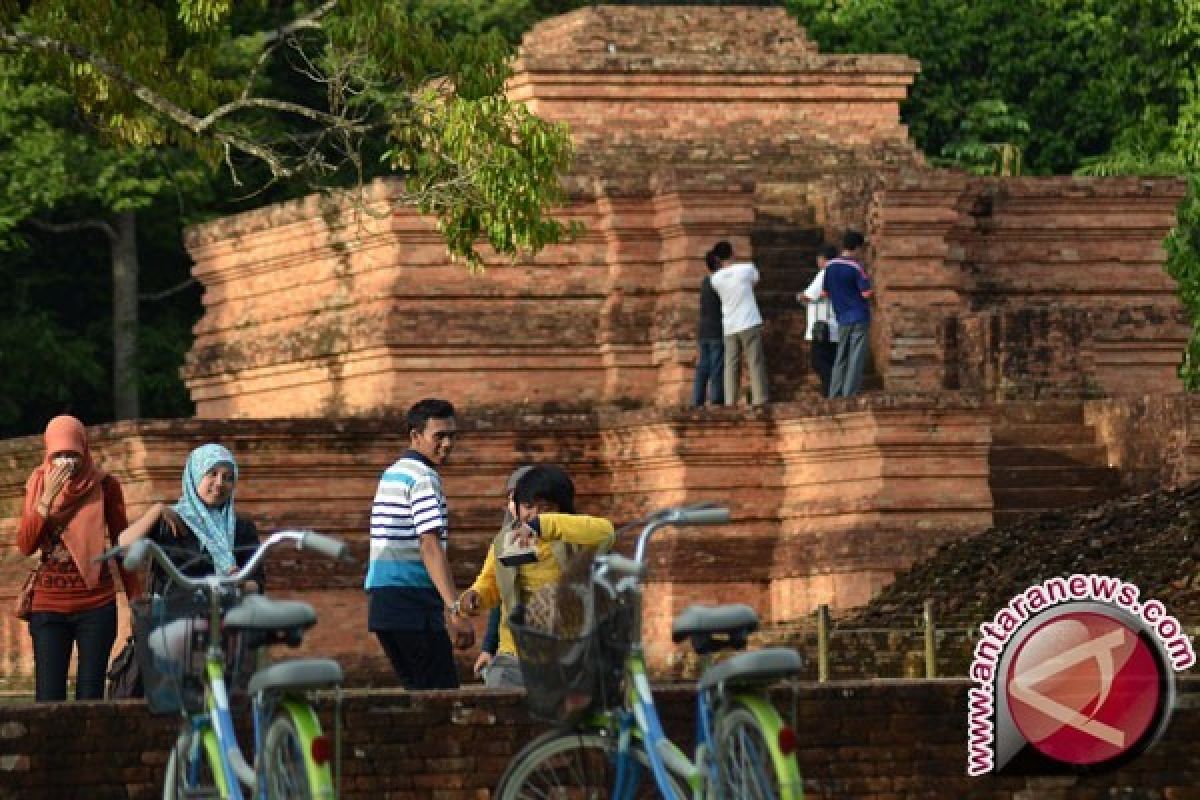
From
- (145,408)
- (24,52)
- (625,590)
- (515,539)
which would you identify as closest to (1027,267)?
(24,52)

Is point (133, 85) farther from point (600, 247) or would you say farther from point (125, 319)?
point (125, 319)

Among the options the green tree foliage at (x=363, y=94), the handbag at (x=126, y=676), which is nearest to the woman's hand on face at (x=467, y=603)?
the handbag at (x=126, y=676)

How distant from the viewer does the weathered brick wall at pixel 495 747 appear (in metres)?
12.5

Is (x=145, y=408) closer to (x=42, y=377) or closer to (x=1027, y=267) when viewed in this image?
(x=42, y=377)

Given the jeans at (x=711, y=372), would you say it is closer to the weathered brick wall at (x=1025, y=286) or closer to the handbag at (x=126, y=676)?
the weathered brick wall at (x=1025, y=286)

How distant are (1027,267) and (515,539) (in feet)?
50.3

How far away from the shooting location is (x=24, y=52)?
68.6 ft

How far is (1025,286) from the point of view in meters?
27.7

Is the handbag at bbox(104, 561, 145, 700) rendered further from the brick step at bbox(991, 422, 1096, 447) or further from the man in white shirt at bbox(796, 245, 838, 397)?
the brick step at bbox(991, 422, 1096, 447)

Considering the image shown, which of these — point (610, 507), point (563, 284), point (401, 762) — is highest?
point (563, 284)

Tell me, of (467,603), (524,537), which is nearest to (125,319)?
(467,603)

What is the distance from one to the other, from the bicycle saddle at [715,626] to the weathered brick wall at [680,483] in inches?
505

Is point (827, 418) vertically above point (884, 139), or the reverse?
point (884, 139)

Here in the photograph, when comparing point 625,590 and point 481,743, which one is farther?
point 481,743
